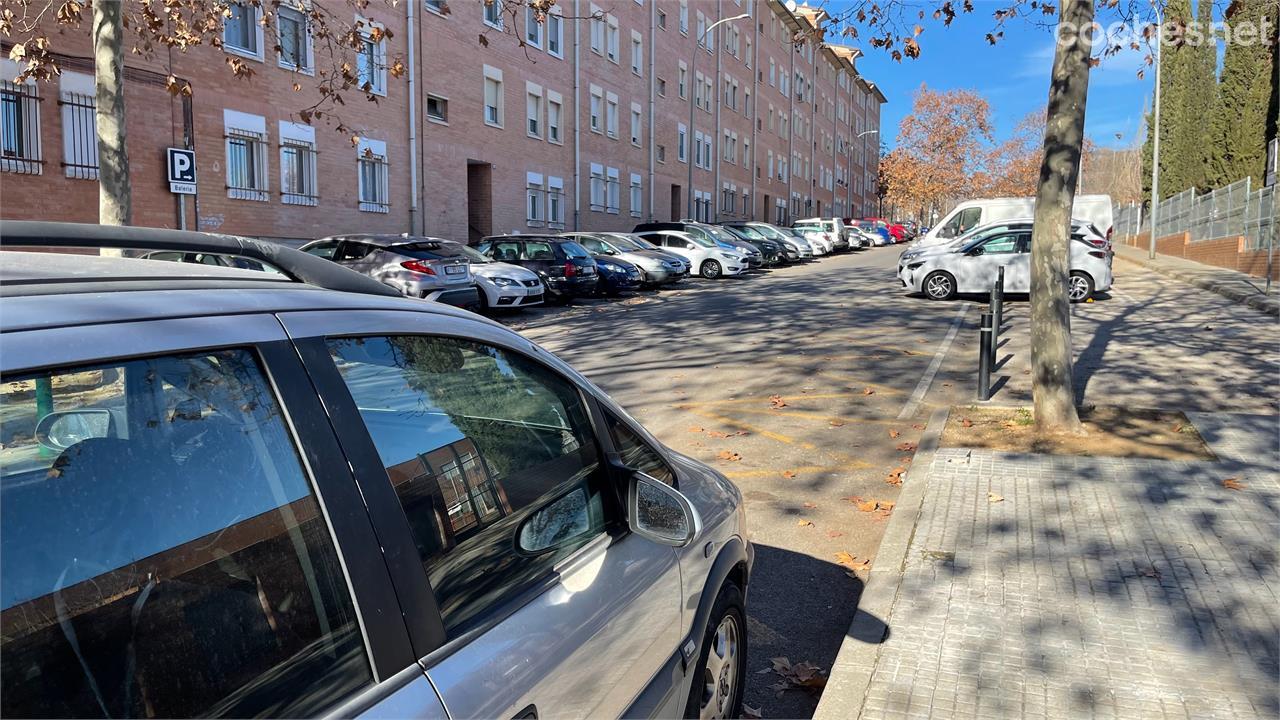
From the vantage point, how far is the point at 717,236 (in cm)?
2931

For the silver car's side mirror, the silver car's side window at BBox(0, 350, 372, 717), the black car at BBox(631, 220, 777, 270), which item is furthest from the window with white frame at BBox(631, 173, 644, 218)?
the silver car's side window at BBox(0, 350, 372, 717)

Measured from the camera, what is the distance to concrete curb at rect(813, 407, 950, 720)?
3403mm

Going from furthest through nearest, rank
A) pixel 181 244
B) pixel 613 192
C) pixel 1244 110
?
pixel 613 192 → pixel 1244 110 → pixel 181 244

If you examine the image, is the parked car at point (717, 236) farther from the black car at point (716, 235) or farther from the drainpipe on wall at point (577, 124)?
the drainpipe on wall at point (577, 124)

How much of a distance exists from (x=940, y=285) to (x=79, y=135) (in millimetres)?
16372

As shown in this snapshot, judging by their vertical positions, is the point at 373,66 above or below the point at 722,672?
above

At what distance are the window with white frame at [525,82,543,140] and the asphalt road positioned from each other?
11.2 m

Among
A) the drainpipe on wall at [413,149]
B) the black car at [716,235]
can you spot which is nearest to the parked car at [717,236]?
the black car at [716,235]

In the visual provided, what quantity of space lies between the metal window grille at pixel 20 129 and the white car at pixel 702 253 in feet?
53.5

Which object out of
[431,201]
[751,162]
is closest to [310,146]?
[431,201]

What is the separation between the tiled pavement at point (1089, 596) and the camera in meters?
3.39

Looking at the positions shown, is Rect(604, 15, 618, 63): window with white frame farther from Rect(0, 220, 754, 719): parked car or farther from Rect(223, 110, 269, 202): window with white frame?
Rect(0, 220, 754, 719): parked car

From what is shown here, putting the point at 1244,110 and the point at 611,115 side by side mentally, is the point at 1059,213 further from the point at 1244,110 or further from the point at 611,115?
the point at 1244,110

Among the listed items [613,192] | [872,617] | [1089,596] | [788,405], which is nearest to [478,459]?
[872,617]
